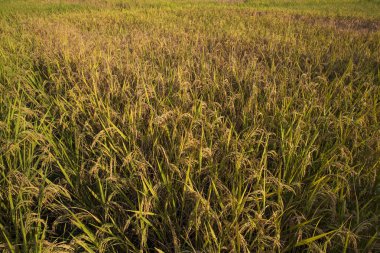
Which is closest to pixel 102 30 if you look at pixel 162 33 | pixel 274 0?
pixel 162 33

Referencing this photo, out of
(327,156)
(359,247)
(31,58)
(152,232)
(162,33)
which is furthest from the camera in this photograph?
(162,33)

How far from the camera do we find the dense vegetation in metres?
1.26

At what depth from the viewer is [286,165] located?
1.58 metres

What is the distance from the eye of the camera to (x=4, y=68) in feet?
10.7

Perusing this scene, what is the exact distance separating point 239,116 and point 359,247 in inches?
52.0

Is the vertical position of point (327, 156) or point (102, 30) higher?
point (102, 30)

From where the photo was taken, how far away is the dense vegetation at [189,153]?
4.14 feet

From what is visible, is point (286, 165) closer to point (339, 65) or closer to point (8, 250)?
point (8, 250)

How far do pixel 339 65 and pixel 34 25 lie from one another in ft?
23.5

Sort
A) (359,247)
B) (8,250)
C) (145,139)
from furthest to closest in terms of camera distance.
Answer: (145,139) < (359,247) < (8,250)

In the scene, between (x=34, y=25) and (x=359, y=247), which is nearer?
(x=359, y=247)

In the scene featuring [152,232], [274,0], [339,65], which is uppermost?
[274,0]

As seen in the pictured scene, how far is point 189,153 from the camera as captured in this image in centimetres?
167

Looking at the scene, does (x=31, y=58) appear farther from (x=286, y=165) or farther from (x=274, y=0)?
(x=274, y=0)
